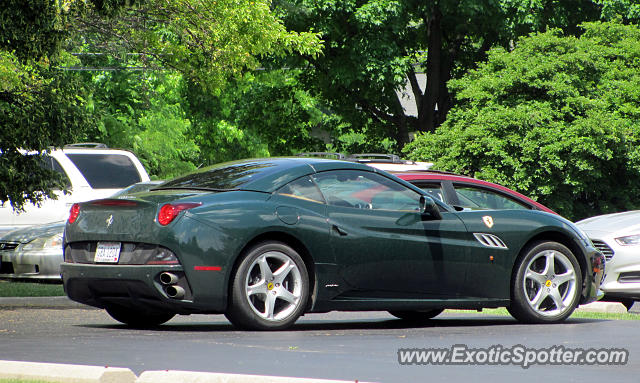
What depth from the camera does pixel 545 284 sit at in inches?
393

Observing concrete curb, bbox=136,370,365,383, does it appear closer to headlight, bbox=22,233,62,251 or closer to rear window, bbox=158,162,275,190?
rear window, bbox=158,162,275,190

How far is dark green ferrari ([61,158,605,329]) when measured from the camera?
829cm

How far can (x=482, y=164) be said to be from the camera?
2588 cm

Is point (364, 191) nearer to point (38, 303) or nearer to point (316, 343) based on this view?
point (316, 343)

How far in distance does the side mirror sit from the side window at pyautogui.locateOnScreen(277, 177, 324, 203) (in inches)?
35.9

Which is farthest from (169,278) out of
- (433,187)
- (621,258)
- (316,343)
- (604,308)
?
(621,258)

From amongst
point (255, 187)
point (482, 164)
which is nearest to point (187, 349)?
point (255, 187)

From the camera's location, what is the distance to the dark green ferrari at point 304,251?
8.29 meters

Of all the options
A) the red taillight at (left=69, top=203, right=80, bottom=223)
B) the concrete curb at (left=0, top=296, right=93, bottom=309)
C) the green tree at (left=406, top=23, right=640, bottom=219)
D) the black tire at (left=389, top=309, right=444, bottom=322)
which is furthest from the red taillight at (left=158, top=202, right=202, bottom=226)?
the green tree at (left=406, top=23, right=640, bottom=219)

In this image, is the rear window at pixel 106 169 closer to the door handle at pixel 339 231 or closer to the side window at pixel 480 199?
the side window at pixel 480 199

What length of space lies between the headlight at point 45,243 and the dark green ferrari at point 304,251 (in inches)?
260

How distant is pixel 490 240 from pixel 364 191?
1.27 metres

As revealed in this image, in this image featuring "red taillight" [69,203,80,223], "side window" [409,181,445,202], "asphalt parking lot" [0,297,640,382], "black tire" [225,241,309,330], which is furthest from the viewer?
"side window" [409,181,445,202]

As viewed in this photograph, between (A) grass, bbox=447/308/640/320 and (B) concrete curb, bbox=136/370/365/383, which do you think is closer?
(B) concrete curb, bbox=136/370/365/383
